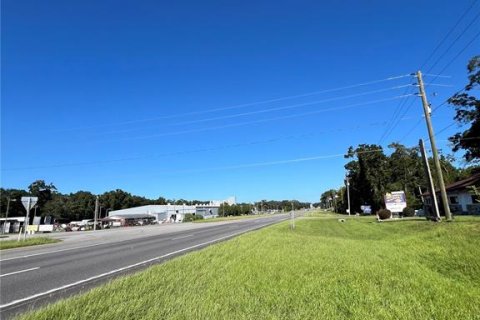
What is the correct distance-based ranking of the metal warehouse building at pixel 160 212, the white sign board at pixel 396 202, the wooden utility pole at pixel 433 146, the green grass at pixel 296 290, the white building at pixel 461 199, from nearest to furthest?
the green grass at pixel 296 290 → the wooden utility pole at pixel 433 146 → the white building at pixel 461 199 → the white sign board at pixel 396 202 → the metal warehouse building at pixel 160 212

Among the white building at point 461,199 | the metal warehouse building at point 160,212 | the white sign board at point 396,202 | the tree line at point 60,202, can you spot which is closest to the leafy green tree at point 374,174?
the white building at point 461,199

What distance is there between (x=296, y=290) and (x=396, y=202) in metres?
38.3

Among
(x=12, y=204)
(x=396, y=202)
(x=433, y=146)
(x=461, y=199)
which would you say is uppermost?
(x=12, y=204)

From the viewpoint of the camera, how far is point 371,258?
10570 millimetres

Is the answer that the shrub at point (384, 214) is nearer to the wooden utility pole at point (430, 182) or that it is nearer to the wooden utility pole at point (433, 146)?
the wooden utility pole at point (430, 182)

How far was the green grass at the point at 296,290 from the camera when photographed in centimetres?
532

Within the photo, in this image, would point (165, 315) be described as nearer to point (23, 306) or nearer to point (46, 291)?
point (23, 306)

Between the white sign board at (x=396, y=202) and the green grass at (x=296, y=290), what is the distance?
3168cm

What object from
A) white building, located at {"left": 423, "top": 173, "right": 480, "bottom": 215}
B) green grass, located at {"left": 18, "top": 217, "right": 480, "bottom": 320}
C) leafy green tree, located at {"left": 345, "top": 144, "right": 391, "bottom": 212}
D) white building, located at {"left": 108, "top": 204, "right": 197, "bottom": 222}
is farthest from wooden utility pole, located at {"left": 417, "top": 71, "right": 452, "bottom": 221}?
white building, located at {"left": 108, "top": 204, "right": 197, "bottom": 222}

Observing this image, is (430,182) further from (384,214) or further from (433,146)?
(384,214)

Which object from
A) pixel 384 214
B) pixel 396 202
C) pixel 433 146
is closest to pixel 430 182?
pixel 433 146

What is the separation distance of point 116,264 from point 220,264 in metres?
4.86

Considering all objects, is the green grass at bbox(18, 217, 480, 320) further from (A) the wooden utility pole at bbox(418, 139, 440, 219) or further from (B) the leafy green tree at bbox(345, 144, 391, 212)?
(B) the leafy green tree at bbox(345, 144, 391, 212)

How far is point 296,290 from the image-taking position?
667 centimetres
